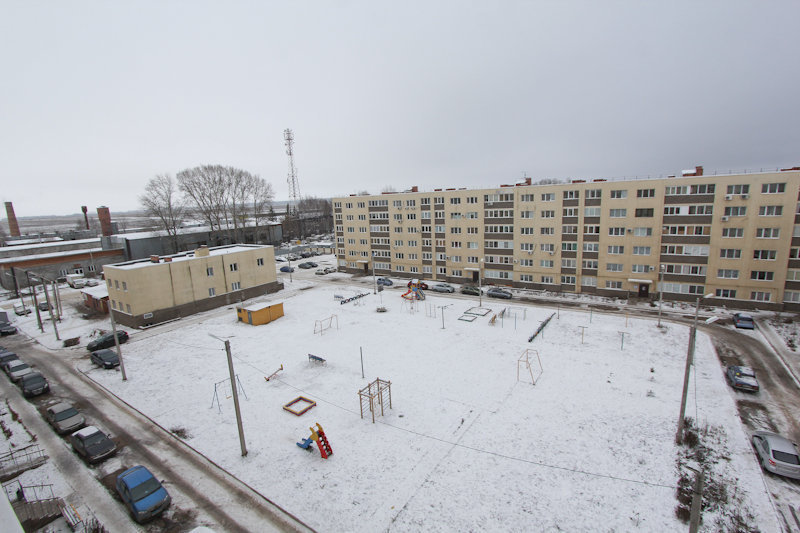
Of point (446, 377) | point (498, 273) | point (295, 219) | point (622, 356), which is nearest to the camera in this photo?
point (446, 377)

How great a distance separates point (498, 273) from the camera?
168 ft

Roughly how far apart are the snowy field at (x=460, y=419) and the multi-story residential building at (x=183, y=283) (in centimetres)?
399

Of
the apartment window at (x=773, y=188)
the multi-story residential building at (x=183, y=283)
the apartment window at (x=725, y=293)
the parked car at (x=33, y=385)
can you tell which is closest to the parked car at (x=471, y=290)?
the apartment window at (x=725, y=293)

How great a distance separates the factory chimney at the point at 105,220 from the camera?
245ft

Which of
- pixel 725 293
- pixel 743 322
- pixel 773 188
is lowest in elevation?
pixel 743 322

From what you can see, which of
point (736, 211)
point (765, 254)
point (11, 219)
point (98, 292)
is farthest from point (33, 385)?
point (11, 219)

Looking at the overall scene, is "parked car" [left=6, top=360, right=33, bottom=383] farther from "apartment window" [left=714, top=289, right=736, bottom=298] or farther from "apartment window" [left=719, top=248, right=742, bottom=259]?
"apartment window" [left=714, top=289, right=736, bottom=298]

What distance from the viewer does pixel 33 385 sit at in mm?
24688

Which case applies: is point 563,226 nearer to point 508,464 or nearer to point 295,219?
point 508,464

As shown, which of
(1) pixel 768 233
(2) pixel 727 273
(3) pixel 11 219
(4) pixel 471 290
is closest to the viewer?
(1) pixel 768 233

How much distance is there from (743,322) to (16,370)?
197 feet

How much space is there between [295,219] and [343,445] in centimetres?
10494

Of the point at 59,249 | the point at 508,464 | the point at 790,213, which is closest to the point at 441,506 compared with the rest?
the point at 508,464

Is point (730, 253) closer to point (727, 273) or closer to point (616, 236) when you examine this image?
point (727, 273)
